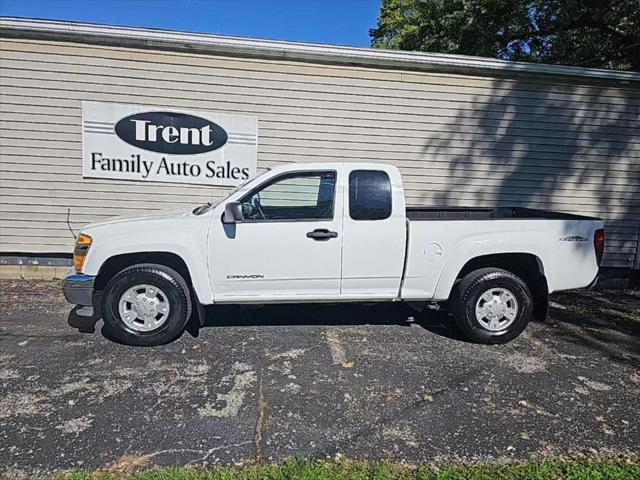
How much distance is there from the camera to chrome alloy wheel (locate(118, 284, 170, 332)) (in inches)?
172

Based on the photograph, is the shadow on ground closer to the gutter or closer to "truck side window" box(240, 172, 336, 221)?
"truck side window" box(240, 172, 336, 221)

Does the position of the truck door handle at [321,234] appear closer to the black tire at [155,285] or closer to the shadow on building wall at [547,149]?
the black tire at [155,285]

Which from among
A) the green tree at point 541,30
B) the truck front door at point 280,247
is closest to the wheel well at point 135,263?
the truck front door at point 280,247

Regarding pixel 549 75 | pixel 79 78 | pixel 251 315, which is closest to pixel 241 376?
pixel 251 315

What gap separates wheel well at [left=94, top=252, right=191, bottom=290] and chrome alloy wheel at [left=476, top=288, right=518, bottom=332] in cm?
308

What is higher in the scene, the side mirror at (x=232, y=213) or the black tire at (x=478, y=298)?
the side mirror at (x=232, y=213)

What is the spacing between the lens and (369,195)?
457 cm

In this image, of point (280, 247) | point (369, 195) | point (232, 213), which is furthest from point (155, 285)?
point (369, 195)

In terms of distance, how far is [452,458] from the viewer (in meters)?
2.83

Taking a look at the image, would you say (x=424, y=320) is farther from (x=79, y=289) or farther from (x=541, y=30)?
(x=541, y=30)

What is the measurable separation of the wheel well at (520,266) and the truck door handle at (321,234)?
4.90 ft

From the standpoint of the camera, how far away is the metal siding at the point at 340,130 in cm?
677

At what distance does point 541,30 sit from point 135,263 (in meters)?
16.2

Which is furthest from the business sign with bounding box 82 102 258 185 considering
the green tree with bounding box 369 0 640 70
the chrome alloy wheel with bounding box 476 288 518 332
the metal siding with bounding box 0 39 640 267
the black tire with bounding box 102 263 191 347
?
the green tree with bounding box 369 0 640 70
